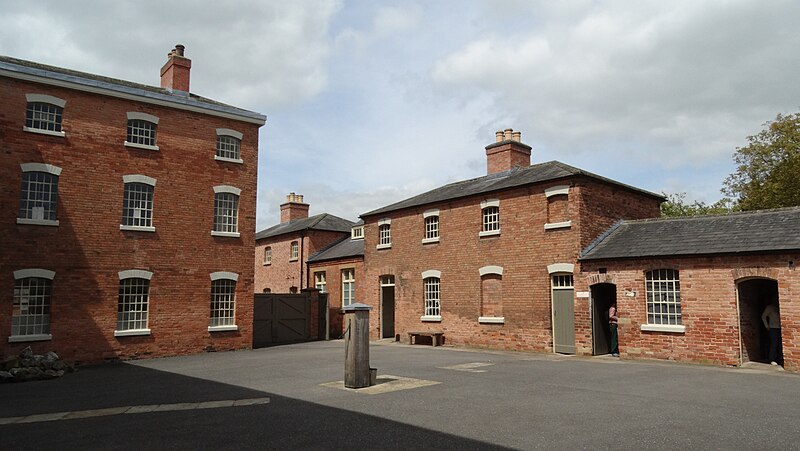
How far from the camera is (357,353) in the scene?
11.3 metres

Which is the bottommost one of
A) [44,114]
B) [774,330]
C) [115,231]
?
[774,330]

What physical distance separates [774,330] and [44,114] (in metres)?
22.4

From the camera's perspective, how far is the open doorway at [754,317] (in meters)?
15.2

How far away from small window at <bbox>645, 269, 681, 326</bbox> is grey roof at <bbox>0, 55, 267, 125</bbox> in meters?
15.3


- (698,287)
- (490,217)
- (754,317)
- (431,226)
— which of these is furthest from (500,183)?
(754,317)

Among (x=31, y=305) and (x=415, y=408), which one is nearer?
(x=415, y=408)

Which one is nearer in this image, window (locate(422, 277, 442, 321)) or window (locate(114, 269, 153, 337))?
window (locate(114, 269, 153, 337))

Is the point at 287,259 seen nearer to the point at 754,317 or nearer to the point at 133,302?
the point at 133,302

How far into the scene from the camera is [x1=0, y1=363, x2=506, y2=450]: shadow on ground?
23.6ft

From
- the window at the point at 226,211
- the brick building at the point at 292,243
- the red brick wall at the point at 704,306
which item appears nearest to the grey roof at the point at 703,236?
the red brick wall at the point at 704,306

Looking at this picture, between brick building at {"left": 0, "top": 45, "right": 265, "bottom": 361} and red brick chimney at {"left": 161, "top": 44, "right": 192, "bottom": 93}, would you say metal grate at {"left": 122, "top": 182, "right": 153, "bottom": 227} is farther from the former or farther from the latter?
red brick chimney at {"left": 161, "top": 44, "right": 192, "bottom": 93}

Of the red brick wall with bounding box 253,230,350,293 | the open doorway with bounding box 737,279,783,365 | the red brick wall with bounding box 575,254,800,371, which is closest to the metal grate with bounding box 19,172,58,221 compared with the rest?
the red brick wall with bounding box 253,230,350,293

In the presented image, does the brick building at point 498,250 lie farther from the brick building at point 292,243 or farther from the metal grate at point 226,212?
the metal grate at point 226,212

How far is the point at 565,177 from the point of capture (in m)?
18.6
